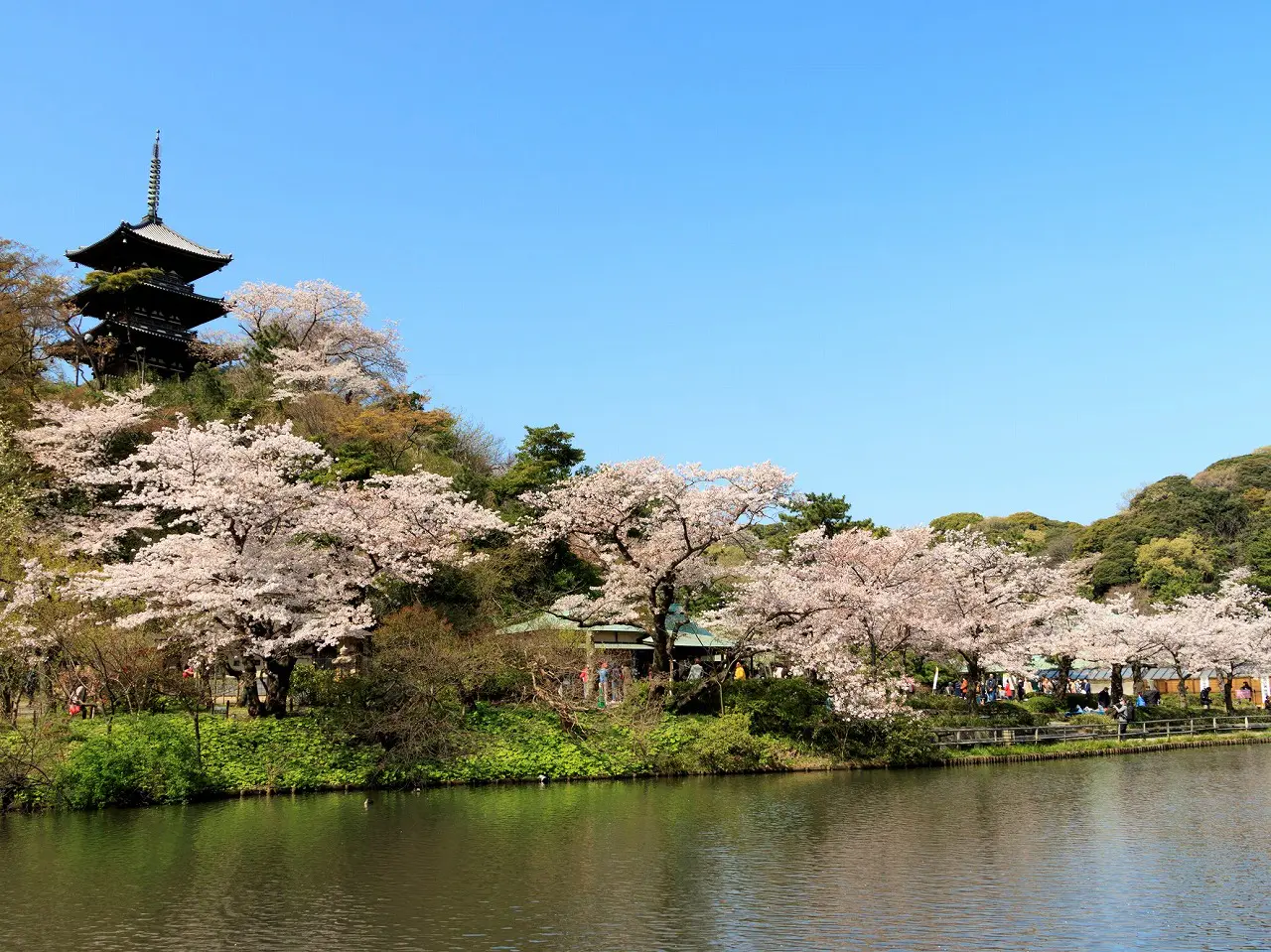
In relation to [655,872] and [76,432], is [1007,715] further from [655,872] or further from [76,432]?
[76,432]

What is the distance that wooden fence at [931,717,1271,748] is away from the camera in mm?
32188

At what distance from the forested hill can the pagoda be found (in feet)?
145

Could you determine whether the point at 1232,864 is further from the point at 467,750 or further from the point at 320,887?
the point at 467,750

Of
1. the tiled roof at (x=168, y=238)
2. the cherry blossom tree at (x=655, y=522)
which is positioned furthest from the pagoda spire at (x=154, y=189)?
the cherry blossom tree at (x=655, y=522)

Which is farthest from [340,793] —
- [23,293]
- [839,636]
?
[23,293]

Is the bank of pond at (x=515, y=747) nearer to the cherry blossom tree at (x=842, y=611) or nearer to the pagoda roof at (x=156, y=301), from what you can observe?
the cherry blossom tree at (x=842, y=611)

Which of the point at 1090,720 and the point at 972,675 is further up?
the point at 972,675

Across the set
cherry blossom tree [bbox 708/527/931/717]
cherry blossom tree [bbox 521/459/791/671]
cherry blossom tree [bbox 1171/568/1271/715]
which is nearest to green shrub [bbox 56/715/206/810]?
cherry blossom tree [bbox 521/459/791/671]

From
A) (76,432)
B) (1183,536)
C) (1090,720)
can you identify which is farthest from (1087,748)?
(1183,536)

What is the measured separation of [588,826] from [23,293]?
34.2 m

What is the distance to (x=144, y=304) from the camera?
4941 centimetres

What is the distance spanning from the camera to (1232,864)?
15.8 m

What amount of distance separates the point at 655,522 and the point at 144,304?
31931 mm

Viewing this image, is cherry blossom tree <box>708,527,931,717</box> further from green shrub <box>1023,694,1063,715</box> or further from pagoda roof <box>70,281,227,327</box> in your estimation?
pagoda roof <box>70,281,227,327</box>
